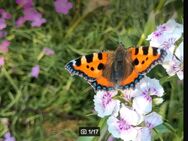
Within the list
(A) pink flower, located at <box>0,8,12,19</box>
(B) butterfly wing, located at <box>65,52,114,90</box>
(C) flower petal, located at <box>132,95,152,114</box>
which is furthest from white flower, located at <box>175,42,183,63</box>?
(A) pink flower, located at <box>0,8,12,19</box>

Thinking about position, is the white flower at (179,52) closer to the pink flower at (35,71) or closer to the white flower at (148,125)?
the white flower at (148,125)

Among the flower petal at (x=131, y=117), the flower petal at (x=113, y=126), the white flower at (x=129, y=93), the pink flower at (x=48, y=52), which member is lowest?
the flower petal at (x=113, y=126)

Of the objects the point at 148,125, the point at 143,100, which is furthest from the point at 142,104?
the point at 148,125

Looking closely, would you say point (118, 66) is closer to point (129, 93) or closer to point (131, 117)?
point (129, 93)

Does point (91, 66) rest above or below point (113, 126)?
above

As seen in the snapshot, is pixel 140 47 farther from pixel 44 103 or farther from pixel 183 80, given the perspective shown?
pixel 44 103

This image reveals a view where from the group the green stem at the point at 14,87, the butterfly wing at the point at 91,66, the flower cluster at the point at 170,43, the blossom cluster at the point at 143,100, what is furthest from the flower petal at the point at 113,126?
the green stem at the point at 14,87
